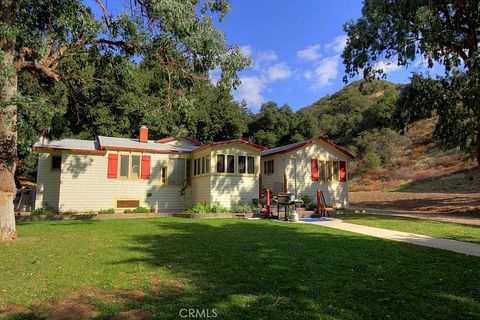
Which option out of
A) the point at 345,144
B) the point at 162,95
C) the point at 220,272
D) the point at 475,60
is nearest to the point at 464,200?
the point at 475,60

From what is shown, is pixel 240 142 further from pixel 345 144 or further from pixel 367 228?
pixel 345 144

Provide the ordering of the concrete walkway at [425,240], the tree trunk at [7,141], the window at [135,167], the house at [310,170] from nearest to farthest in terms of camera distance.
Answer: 1. the concrete walkway at [425,240]
2. the tree trunk at [7,141]
3. the window at [135,167]
4. the house at [310,170]

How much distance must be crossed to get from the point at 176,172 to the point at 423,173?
1129 inches


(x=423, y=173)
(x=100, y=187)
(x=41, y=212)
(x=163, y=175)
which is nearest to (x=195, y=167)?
(x=163, y=175)

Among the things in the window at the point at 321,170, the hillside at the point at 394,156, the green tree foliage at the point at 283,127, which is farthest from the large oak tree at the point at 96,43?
the green tree foliage at the point at 283,127

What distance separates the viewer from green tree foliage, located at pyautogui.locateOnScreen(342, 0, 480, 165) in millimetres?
15461

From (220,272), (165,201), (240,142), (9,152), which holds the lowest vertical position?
(220,272)

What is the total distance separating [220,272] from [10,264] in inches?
147

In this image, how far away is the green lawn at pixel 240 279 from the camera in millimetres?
4227

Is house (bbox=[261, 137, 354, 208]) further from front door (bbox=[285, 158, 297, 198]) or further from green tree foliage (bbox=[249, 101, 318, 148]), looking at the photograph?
Result: green tree foliage (bbox=[249, 101, 318, 148])

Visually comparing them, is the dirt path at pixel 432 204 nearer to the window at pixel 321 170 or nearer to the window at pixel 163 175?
the window at pixel 321 170

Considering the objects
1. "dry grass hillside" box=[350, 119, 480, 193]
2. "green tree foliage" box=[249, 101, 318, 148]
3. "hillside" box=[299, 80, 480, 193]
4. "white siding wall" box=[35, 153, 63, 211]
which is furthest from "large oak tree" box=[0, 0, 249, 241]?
"green tree foliage" box=[249, 101, 318, 148]

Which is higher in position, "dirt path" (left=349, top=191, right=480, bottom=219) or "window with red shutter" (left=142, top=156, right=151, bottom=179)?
"window with red shutter" (left=142, top=156, right=151, bottom=179)

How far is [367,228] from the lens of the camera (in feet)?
39.3
